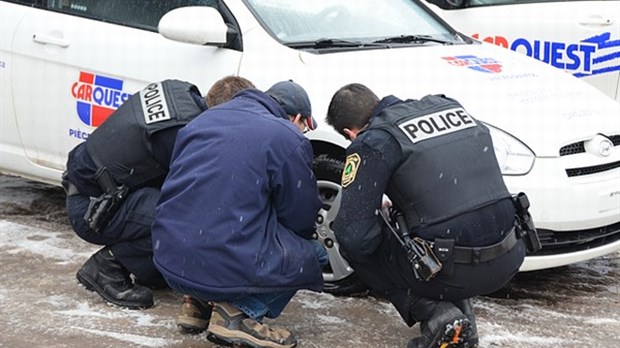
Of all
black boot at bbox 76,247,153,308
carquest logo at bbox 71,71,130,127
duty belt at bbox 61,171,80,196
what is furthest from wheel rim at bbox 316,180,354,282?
carquest logo at bbox 71,71,130,127

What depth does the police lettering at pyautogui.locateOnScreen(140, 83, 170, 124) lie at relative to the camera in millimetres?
4602

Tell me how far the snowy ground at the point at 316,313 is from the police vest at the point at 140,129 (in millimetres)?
625

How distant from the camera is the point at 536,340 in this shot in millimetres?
4504

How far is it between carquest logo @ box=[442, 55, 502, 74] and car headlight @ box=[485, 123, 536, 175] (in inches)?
23.9

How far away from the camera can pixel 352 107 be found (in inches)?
170

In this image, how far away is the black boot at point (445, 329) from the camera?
163 inches

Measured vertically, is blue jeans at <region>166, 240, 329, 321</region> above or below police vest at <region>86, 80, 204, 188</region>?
below

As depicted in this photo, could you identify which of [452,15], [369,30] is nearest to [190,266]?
[369,30]

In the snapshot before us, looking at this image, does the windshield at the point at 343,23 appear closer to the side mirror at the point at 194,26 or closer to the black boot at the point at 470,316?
the side mirror at the point at 194,26

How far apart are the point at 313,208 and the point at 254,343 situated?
1.87ft

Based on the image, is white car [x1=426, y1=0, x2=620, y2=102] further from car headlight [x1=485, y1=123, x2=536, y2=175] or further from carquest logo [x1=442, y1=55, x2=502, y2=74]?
car headlight [x1=485, y1=123, x2=536, y2=175]

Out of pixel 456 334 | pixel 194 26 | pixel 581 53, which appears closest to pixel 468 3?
pixel 581 53

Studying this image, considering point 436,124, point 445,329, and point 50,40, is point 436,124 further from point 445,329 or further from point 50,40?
point 50,40

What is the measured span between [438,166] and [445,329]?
0.62 metres
